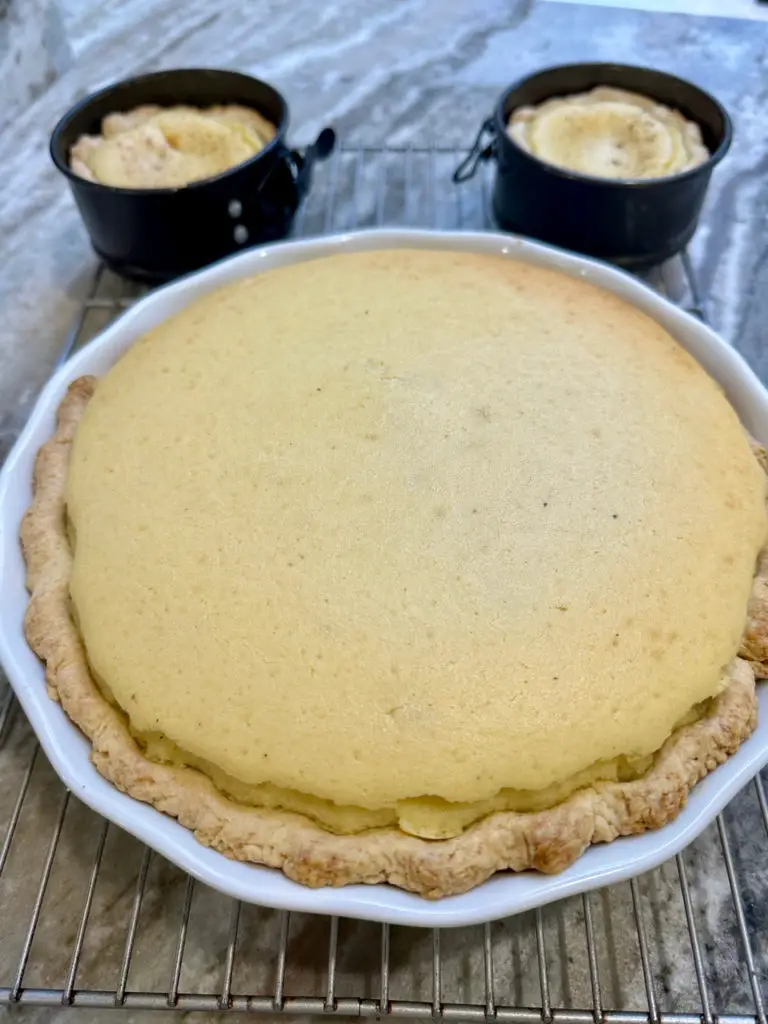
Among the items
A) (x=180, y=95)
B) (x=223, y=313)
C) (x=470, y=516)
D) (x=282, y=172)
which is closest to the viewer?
(x=470, y=516)

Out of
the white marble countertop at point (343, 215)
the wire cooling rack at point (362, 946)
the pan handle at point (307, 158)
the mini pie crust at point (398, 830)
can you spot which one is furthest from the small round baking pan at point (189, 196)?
the wire cooling rack at point (362, 946)

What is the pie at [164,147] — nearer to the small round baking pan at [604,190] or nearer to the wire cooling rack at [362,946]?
the small round baking pan at [604,190]

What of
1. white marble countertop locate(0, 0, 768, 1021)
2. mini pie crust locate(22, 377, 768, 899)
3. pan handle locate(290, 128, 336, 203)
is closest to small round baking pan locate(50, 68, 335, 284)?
pan handle locate(290, 128, 336, 203)

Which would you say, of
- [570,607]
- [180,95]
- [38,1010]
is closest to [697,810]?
[570,607]

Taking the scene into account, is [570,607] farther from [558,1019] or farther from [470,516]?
[558,1019]

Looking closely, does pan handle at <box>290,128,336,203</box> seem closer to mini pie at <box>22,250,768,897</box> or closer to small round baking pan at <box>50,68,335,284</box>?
small round baking pan at <box>50,68,335,284</box>

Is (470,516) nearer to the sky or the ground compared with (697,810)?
nearer to the sky
